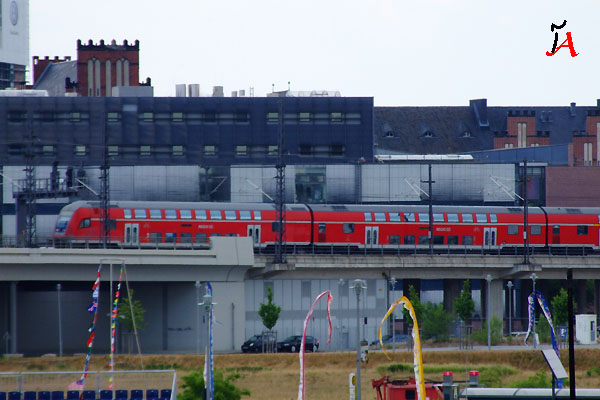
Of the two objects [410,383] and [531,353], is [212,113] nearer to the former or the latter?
[531,353]

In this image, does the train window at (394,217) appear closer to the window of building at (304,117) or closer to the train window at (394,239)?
the train window at (394,239)

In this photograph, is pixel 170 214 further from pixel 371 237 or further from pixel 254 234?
pixel 371 237

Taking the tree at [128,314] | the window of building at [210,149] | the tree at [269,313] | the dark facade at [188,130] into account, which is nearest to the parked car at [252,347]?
the tree at [269,313]

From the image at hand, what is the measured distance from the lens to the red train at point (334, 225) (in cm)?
7588

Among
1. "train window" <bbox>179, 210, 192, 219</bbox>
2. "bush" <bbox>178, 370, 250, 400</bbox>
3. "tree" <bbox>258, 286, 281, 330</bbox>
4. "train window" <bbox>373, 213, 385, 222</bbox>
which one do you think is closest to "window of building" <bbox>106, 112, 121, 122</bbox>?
"train window" <bbox>179, 210, 192, 219</bbox>

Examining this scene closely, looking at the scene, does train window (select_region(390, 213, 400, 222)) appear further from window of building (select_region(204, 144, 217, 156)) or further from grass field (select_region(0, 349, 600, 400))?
window of building (select_region(204, 144, 217, 156))

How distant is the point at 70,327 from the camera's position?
79875 mm

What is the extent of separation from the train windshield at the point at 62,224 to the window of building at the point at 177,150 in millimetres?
31788

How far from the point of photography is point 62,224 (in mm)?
76312

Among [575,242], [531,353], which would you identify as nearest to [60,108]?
[575,242]

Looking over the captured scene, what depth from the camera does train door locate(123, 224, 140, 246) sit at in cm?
7556

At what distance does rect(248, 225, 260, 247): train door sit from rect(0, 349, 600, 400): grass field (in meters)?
15.3

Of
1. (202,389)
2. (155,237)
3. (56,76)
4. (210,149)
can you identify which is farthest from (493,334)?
(56,76)

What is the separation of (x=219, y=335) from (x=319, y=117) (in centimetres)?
3923
